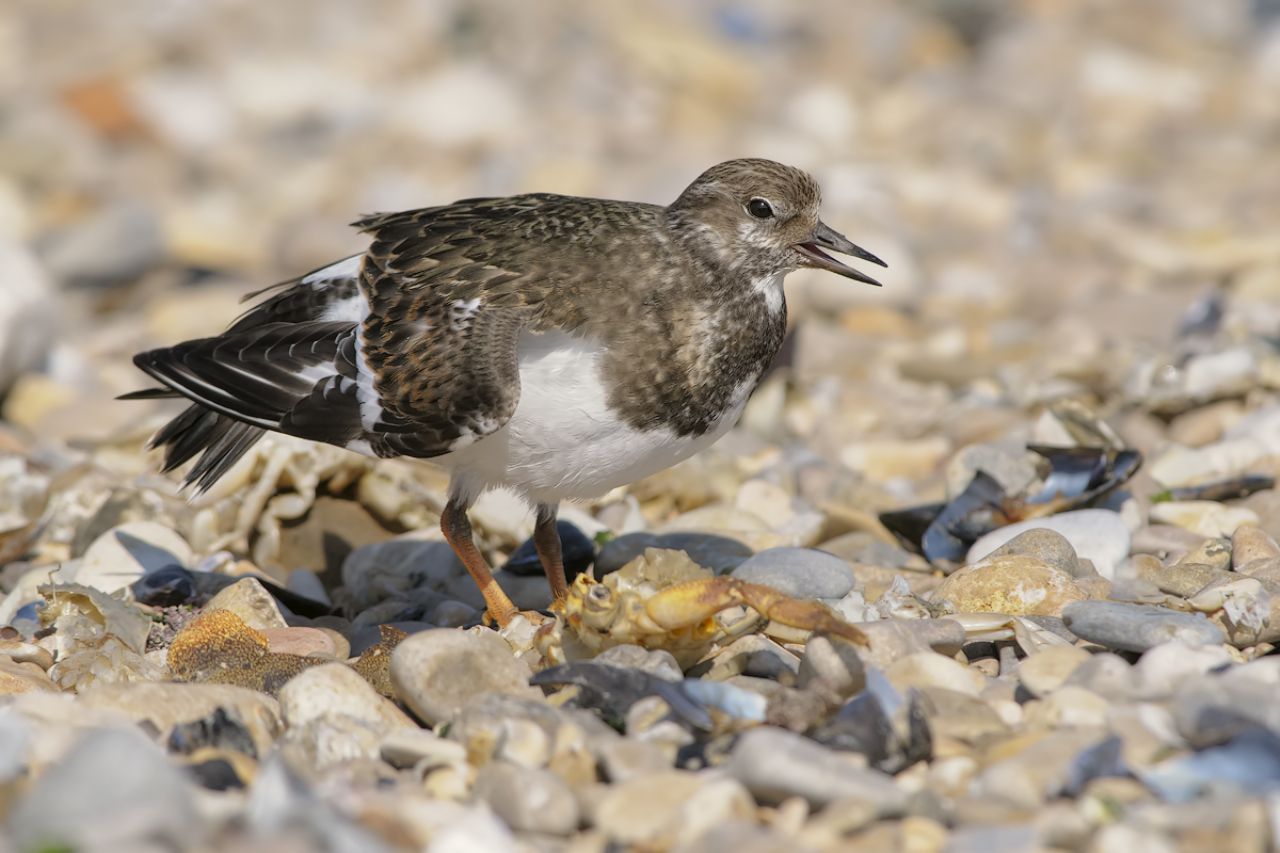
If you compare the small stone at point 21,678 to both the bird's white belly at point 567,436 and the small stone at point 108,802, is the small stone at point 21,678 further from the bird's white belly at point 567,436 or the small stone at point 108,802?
the bird's white belly at point 567,436

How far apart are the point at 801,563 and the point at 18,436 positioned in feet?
16.0

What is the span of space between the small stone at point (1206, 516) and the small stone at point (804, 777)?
3033 millimetres

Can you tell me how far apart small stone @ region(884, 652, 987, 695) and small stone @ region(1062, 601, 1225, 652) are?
0.50 metres

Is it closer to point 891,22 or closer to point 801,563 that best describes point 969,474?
point 801,563

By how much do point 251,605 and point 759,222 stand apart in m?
2.35

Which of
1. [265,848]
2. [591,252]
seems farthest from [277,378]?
[265,848]

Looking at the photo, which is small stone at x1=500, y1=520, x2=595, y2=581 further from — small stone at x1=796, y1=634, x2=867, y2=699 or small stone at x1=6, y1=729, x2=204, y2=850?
small stone at x1=6, y1=729, x2=204, y2=850

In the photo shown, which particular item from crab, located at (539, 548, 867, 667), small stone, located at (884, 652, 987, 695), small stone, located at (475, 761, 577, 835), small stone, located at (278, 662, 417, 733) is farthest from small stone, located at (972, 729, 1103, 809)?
small stone, located at (278, 662, 417, 733)

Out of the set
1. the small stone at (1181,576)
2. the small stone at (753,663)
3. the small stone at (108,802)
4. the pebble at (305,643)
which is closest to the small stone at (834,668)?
the small stone at (753,663)

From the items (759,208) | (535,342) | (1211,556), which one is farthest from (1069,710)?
(759,208)

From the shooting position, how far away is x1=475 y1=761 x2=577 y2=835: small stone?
3809mm

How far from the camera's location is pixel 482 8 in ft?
57.6

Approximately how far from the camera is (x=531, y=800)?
12.5 feet

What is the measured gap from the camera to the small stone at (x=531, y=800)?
3809mm
